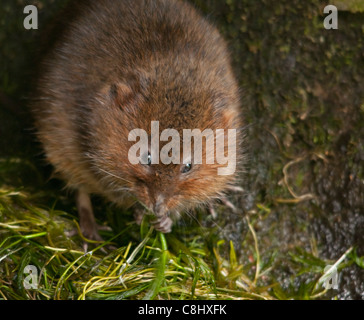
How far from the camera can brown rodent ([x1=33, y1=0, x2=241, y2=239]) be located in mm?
3451

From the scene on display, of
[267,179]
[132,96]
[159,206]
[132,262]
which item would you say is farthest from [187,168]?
[267,179]

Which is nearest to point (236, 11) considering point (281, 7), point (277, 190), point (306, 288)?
point (281, 7)

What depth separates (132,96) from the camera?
3506 millimetres

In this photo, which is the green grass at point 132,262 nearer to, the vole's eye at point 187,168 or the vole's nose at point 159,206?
the vole's nose at point 159,206

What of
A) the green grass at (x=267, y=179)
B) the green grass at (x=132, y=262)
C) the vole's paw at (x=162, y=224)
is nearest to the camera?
the green grass at (x=132, y=262)

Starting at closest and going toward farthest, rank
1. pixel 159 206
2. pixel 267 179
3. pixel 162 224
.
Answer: pixel 159 206
pixel 162 224
pixel 267 179

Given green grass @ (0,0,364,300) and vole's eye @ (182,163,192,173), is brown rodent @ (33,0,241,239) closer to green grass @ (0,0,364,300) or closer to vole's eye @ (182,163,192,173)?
vole's eye @ (182,163,192,173)

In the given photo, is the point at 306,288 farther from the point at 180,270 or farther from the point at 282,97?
the point at 282,97

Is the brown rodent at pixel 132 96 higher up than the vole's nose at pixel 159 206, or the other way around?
the brown rodent at pixel 132 96

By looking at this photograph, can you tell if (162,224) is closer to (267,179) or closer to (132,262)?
(132,262)

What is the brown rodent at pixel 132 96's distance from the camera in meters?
3.45

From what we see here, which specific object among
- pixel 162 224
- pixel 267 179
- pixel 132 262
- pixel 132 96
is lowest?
pixel 132 262

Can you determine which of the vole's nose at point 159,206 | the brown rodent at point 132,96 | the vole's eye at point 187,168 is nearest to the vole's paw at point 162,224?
the brown rodent at point 132,96

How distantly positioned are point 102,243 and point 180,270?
60 centimetres
